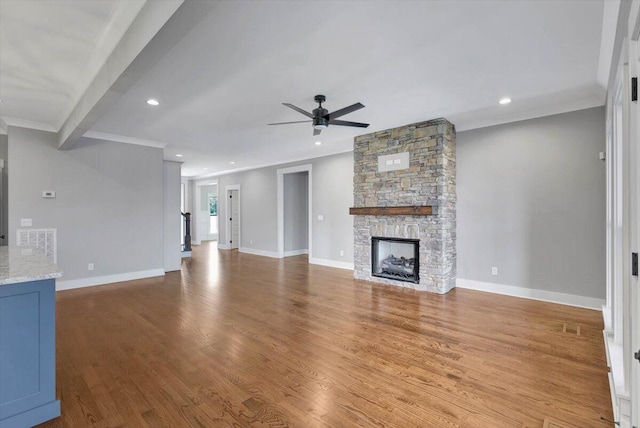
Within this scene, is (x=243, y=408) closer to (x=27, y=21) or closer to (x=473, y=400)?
(x=473, y=400)

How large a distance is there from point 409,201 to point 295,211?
4.50 metres

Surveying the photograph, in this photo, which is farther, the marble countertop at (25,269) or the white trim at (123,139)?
the white trim at (123,139)

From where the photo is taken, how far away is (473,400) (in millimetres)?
2080

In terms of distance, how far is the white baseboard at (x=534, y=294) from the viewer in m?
3.94

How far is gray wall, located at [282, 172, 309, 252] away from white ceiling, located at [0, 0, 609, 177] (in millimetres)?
3930

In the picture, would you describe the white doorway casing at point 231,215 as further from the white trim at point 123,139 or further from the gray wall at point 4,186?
the gray wall at point 4,186

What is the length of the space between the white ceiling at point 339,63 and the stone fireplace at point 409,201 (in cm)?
40

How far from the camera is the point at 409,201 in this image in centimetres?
501

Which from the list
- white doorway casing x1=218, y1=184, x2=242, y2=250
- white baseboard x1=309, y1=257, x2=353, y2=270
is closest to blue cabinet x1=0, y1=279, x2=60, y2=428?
white baseboard x1=309, y1=257, x2=353, y2=270

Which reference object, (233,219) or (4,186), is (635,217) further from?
(233,219)

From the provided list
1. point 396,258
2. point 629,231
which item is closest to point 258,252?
point 396,258

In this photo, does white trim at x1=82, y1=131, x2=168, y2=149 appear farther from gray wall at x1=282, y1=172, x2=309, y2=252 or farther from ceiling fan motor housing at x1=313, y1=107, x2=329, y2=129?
ceiling fan motor housing at x1=313, y1=107, x2=329, y2=129

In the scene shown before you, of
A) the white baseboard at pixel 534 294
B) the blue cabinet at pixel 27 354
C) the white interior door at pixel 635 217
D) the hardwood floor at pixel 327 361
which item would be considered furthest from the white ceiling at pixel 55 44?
the white baseboard at pixel 534 294

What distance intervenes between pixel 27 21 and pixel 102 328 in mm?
3032
